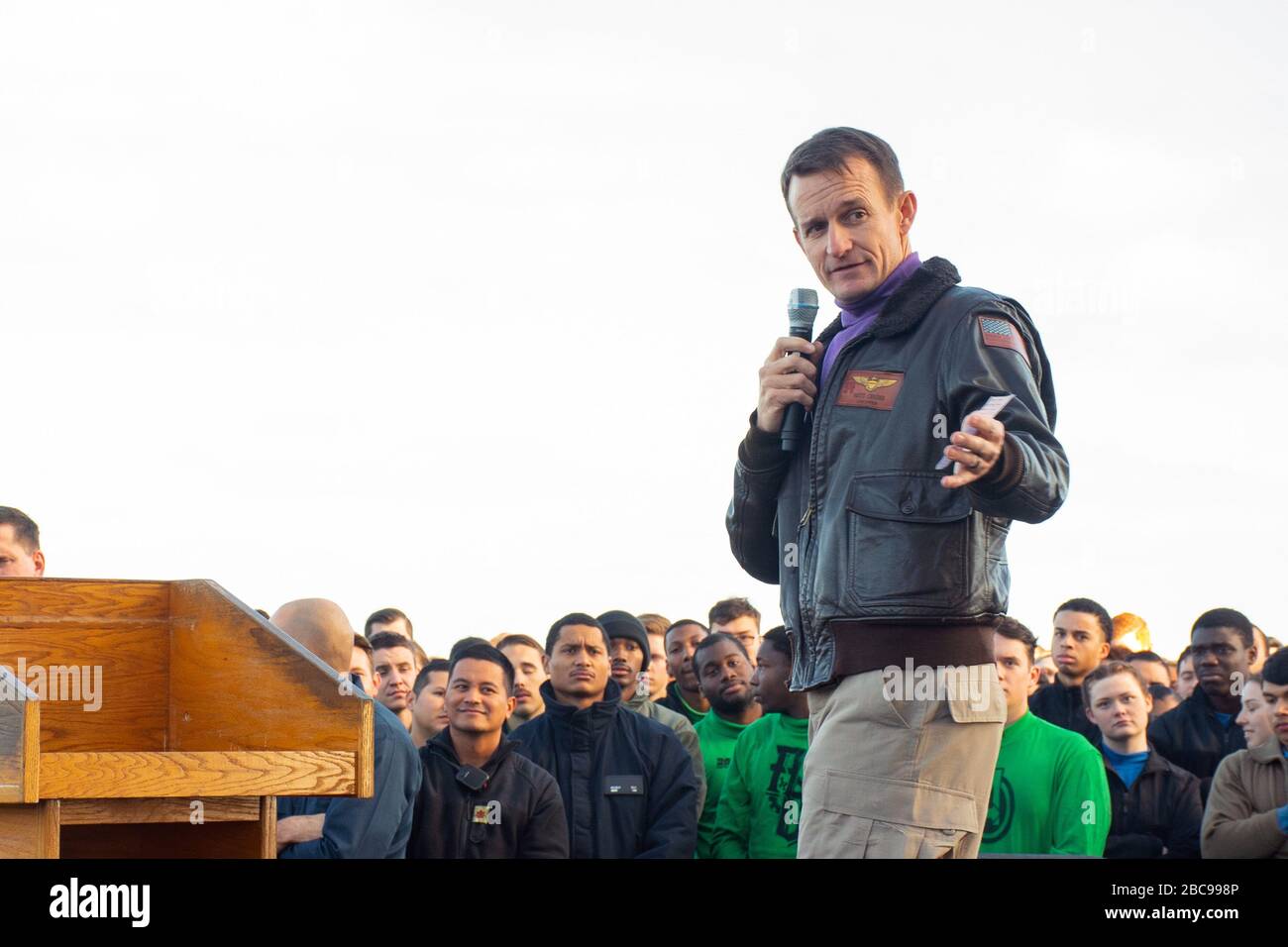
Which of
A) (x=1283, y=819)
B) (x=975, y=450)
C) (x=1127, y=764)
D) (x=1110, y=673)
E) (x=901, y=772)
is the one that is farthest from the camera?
(x=1110, y=673)

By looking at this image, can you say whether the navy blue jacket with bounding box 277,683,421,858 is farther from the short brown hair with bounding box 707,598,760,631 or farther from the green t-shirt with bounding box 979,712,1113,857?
the short brown hair with bounding box 707,598,760,631

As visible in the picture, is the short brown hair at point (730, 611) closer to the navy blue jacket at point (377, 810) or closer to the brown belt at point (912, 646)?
the navy blue jacket at point (377, 810)

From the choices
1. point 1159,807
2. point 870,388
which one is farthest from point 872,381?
point 1159,807

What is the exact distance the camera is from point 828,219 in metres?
3.22

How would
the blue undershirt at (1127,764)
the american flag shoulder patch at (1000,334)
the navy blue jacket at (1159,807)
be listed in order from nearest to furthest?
the american flag shoulder patch at (1000,334), the navy blue jacket at (1159,807), the blue undershirt at (1127,764)

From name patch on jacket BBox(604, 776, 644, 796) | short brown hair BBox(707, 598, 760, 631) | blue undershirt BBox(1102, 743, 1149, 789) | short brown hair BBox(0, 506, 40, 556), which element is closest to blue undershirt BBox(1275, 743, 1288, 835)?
blue undershirt BBox(1102, 743, 1149, 789)

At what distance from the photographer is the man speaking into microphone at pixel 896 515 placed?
117 inches

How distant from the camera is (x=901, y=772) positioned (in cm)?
299

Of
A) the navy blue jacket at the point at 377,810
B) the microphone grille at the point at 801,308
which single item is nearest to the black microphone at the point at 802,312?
the microphone grille at the point at 801,308

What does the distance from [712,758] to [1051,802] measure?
6.58 feet

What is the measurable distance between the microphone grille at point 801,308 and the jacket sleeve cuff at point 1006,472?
714 mm

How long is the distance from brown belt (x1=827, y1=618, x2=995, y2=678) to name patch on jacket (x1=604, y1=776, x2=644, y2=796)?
163 inches

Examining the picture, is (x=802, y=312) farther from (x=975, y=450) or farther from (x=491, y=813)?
(x=491, y=813)
